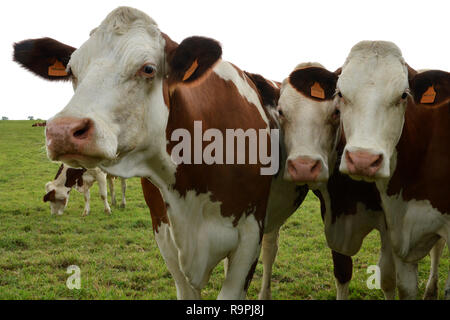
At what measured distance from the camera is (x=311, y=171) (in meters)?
3.49

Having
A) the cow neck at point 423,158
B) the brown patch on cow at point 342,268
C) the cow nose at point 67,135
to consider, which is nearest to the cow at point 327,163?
the brown patch on cow at point 342,268

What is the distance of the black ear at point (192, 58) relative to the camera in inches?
108

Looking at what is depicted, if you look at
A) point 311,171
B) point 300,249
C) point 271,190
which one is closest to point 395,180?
point 311,171

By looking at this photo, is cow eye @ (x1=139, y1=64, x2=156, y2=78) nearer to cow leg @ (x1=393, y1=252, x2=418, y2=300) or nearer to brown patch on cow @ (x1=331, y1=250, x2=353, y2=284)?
cow leg @ (x1=393, y1=252, x2=418, y2=300)

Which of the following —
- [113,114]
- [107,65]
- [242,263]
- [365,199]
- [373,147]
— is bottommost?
[242,263]

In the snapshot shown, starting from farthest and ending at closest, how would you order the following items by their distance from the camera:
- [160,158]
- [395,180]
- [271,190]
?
[271,190], [395,180], [160,158]

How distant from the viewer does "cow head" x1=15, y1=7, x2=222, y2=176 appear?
2240 mm

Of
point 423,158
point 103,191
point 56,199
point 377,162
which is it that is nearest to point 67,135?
point 377,162

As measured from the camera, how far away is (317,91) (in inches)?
148

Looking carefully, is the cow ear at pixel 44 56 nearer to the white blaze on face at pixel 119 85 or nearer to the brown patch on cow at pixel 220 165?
the white blaze on face at pixel 119 85

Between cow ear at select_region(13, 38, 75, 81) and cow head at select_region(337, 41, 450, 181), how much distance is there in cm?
214

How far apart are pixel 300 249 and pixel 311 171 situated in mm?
4235

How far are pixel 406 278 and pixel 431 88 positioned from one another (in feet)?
5.95

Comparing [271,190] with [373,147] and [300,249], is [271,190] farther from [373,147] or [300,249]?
[300,249]
